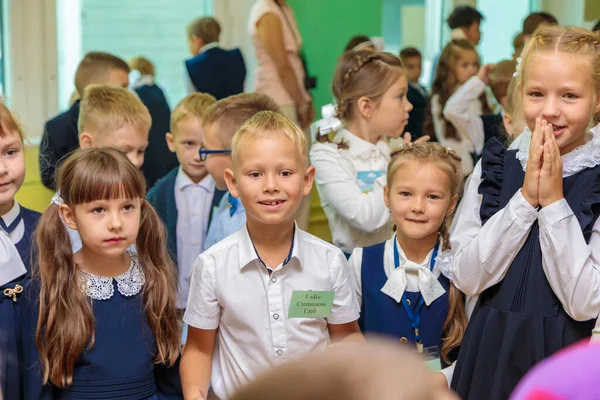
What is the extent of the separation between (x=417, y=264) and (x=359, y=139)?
1010mm

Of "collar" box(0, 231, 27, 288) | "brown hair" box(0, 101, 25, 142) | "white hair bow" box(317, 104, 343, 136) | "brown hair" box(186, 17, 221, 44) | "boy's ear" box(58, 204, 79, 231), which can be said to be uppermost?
"brown hair" box(186, 17, 221, 44)

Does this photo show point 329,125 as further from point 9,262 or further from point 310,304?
point 9,262

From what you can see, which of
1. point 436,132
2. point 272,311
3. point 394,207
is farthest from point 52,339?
point 436,132

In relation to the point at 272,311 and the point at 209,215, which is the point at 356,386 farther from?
the point at 209,215

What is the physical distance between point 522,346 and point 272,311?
2.31ft

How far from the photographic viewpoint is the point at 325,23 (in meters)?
7.20

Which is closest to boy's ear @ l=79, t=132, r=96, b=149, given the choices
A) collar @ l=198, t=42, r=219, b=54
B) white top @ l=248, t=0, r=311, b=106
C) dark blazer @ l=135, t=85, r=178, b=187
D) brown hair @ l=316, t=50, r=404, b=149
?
brown hair @ l=316, t=50, r=404, b=149

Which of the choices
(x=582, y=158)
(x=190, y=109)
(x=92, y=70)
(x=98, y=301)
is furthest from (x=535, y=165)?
(x=92, y=70)

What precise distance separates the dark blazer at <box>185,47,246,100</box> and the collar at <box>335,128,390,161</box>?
2.25 metres

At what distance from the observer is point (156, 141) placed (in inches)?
193

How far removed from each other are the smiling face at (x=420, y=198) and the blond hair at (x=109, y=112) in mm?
1275

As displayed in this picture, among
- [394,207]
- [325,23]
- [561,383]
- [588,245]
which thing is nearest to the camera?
[561,383]

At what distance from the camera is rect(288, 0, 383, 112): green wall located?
281 inches

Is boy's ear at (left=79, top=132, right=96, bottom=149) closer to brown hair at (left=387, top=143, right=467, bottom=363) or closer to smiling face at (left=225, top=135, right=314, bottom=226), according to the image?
smiling face at (left=225, top=135, right=314, bottom=226)
